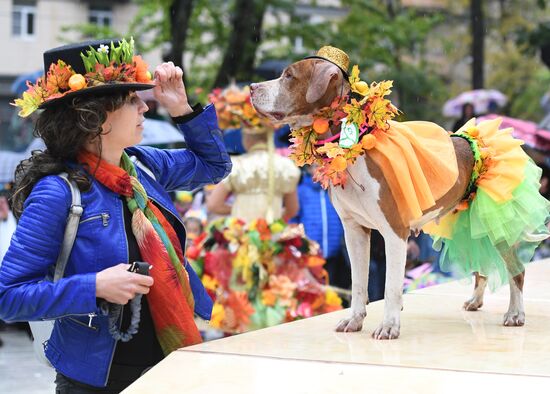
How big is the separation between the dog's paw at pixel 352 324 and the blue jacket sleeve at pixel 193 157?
73cm

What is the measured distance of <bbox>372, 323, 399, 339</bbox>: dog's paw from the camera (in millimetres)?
3531

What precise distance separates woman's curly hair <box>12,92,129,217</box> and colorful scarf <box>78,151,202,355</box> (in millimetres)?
80

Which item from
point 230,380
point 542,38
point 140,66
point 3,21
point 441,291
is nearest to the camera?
point 230,380

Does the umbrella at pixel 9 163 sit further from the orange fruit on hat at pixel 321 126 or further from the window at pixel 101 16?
the window at pixel 101 16

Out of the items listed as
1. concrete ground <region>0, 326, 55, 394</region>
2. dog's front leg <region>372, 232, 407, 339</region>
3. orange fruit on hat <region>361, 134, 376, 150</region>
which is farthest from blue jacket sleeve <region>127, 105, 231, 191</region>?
concrete ground <region>0, 326, 55, 394</region>

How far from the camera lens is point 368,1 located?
784 inches

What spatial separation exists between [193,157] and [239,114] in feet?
14.5

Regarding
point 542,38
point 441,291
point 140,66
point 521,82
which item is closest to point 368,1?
point 542,38

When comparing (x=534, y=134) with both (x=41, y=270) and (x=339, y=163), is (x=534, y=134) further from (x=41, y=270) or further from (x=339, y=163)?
(x=41, y=270)

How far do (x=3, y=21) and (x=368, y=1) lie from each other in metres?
18.9

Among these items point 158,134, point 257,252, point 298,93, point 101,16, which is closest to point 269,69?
point 158,134

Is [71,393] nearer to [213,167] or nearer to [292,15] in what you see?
→ [213,167]

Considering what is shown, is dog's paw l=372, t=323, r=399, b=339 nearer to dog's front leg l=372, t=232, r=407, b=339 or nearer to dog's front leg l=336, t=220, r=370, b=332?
dog's front leg l=372, t=232, r=407, b=339

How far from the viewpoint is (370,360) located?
3.03 m
